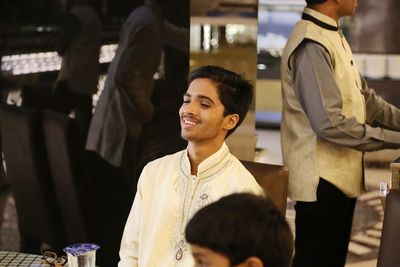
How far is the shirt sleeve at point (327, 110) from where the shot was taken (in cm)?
283

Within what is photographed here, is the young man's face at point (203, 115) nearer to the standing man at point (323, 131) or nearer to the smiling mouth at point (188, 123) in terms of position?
the smiling mouth at point (188, 123)

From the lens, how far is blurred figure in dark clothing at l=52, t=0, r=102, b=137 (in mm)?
3254

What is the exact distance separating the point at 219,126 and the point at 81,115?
1.32 metres

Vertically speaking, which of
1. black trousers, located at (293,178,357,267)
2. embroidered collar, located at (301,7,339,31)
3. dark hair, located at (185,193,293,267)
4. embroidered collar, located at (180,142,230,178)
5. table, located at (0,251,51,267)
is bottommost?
black trousers, located at (293,178,357,267)

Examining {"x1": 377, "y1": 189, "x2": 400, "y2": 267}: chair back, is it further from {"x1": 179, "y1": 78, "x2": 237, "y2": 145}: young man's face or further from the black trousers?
the black trousers

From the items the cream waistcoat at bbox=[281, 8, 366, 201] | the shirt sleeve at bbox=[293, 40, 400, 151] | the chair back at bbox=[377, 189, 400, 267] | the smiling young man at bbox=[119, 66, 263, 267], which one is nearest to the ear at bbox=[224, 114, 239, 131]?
the smiling young man at bbox=[119, 66, 263, 267]

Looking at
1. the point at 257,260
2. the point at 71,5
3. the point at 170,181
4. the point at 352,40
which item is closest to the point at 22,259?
the point at 170,181

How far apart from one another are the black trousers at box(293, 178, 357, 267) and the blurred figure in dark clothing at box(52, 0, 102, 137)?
1.00m

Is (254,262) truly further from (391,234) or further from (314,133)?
(314,133)

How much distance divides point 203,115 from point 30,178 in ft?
5.29

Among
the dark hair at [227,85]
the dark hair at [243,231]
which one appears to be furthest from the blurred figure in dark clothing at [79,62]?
the dark hair at [243,231]

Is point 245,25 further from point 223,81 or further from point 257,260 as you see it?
point 257,260

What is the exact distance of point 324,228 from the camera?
3043 millimetres

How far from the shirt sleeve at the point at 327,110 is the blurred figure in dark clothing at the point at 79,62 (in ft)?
2.96
